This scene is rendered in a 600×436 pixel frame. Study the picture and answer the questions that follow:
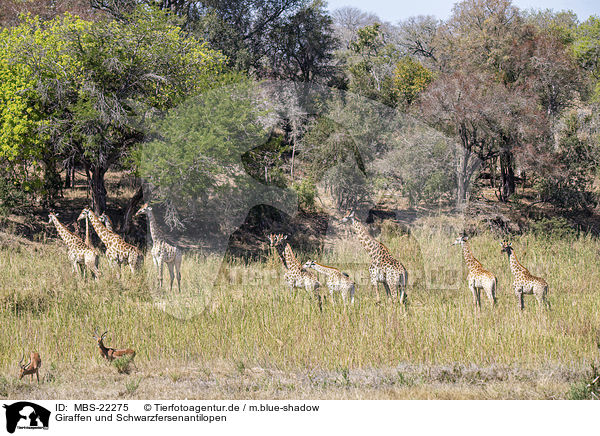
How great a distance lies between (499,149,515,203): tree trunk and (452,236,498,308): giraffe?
13.8 meters

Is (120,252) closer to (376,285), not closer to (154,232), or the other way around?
(154,232)

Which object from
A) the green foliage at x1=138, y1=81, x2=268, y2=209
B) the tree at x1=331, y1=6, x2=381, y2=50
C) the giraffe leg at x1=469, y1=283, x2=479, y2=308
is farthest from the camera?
the tree at x1=331, y1=6, x2=381, y2=50

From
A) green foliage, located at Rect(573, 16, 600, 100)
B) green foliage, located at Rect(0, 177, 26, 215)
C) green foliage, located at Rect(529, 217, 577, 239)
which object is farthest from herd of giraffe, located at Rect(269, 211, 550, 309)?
green foliage, located at Rect(573, 16, 600, 100)

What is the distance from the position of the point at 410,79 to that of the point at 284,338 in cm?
2532

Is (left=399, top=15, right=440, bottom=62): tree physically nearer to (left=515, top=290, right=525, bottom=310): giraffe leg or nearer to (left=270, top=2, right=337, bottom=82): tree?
(left=270, top=2, right=337, bottom=82): tree

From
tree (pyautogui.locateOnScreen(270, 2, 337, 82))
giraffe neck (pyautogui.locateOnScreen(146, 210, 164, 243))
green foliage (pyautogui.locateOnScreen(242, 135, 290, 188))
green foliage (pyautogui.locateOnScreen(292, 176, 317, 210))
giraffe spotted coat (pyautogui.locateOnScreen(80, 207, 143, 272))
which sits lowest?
giraffe spotted coat (pyautogui.locateOnScreen(80, 207, 143, 272))

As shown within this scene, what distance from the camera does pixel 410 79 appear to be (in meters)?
31.2

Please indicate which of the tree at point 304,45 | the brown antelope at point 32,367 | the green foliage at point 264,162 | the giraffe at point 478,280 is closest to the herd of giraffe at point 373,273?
the giraffe at point 478,280

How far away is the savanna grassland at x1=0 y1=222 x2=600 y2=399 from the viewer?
23.9 feet

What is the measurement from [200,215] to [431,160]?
909 centimetres

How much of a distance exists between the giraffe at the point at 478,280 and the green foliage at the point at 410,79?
21.3m

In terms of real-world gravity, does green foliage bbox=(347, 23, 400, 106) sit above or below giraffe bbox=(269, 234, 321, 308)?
above
